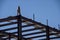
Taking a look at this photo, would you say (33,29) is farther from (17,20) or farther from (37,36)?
(17,20)

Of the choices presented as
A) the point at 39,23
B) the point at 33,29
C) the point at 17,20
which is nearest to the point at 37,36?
the point at 33,29

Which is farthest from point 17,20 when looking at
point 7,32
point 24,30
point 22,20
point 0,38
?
point 0,38

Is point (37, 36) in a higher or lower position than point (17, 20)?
lower

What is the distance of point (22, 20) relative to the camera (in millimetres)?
6641

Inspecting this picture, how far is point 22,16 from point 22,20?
23 cm

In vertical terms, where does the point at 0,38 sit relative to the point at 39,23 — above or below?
below

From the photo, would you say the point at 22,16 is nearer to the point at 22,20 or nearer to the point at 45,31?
the point at 22,20

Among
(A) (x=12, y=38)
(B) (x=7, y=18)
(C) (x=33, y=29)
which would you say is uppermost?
(B) (x=7, y=18)

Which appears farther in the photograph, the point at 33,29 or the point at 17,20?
the point at 33,29

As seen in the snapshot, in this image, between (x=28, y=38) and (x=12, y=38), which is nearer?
(x=28, y=38)

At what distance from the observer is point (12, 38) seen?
8.35 metres

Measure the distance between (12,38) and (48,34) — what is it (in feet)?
8.33

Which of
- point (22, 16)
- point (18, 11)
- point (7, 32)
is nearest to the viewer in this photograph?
point (22, 16)

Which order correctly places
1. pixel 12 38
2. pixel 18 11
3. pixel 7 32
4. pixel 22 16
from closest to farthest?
pixel 22 16 < pixel 18 11 < pixel 7 32 < pixel 12 38
